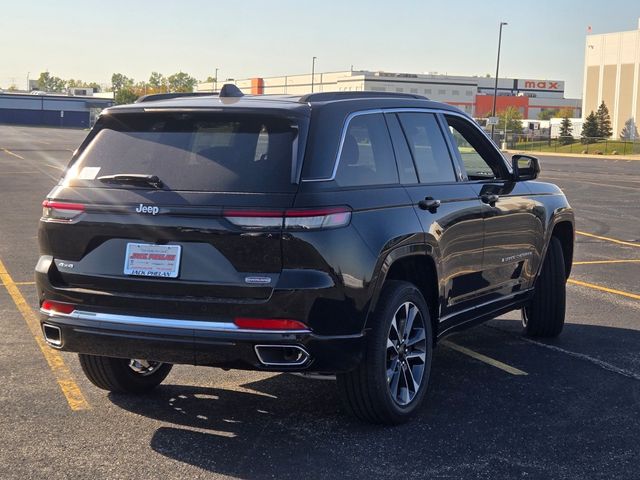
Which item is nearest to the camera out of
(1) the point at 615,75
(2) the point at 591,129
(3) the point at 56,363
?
(3) the point at 56,363

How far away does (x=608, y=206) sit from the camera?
21.2m

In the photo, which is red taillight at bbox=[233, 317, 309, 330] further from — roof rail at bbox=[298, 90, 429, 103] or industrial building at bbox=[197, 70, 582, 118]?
industrial building at bbox=[197, 70, 582, 118]

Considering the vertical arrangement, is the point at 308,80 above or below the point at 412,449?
above

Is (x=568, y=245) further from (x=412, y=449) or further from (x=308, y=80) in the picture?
(x=308, y=80)

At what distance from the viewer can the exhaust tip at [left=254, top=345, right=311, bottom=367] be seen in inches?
185

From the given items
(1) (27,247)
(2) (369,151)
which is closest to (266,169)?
(2) (369,151)

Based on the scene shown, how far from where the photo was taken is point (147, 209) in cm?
486

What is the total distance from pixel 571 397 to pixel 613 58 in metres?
103

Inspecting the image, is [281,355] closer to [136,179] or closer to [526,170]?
[136,179]

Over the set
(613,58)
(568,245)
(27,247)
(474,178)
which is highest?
(613,58)

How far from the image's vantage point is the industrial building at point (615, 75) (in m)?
98.5

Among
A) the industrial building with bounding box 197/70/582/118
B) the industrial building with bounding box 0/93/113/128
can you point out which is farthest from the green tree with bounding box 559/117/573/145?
the industrial building with bounding box 0/93/113/128

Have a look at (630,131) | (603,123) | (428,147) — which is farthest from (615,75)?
(428,147)

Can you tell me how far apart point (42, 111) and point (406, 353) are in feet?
564
